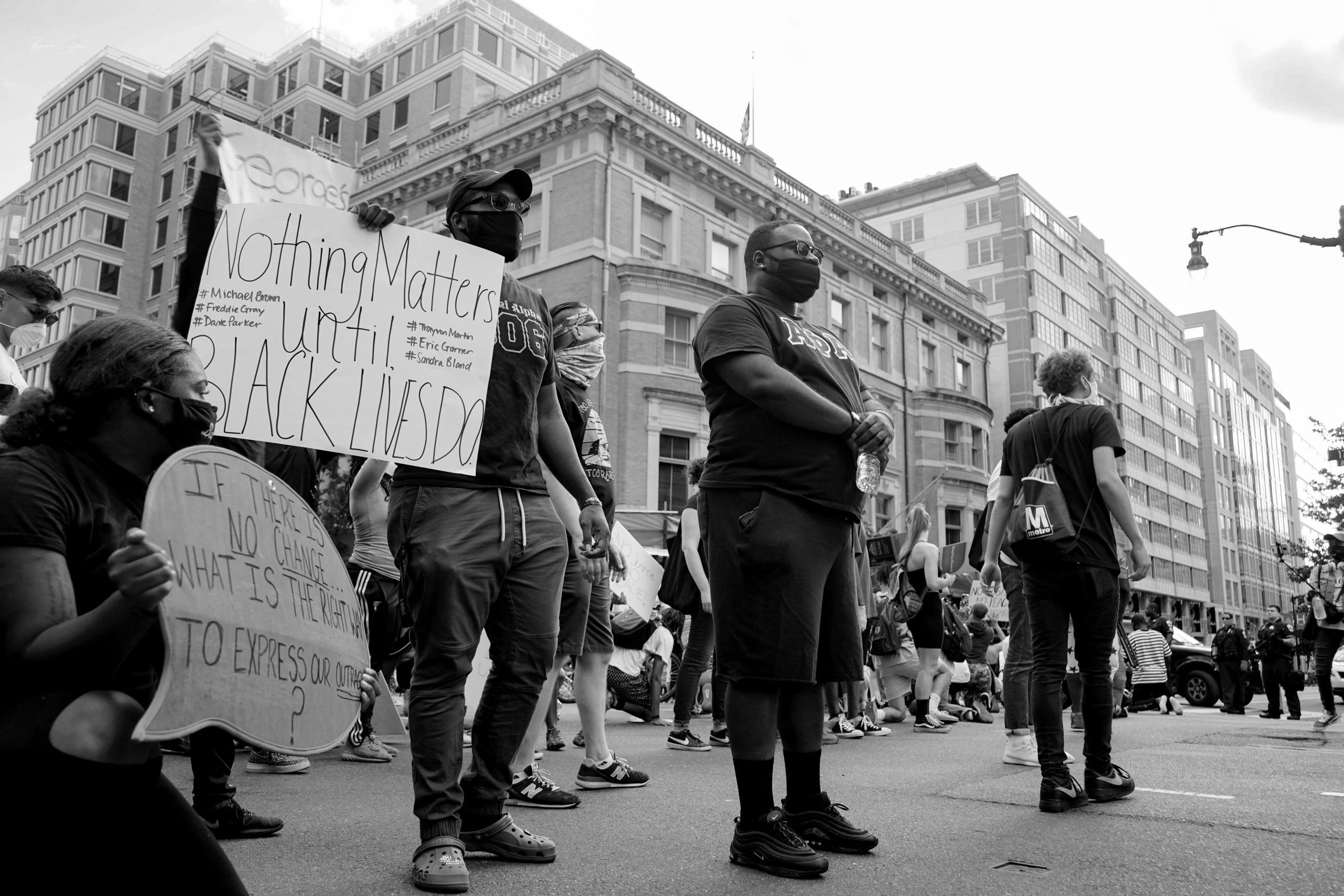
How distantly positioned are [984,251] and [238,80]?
39252mm

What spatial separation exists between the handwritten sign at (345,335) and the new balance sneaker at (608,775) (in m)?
2.02

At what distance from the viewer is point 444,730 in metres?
2.92

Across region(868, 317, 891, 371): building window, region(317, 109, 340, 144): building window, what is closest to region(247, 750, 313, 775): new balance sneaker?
region(868, 317, 891, 371): building window

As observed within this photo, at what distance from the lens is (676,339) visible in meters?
27.4

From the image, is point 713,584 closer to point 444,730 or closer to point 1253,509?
point 444,730

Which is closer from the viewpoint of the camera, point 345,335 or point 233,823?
point 345,335

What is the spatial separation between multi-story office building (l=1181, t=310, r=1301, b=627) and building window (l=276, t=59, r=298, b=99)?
67.3 meters

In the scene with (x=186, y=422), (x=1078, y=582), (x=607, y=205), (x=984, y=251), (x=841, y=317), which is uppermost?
(x=984, y=251)

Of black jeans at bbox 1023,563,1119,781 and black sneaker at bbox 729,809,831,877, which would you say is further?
black jeans at bbox 1023,563,1119,781

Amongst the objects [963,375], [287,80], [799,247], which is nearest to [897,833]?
[799,247]

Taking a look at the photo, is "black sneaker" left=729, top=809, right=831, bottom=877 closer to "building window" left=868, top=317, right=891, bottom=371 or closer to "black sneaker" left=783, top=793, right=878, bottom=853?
"black sneaker" left=783, top=793, right=878, bottom=853

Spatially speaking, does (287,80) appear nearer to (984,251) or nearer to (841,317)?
(841,317)

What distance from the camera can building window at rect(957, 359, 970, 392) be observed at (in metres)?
40.5

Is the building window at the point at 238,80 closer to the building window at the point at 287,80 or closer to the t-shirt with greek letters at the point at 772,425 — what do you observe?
the building window at the point at 287,80
